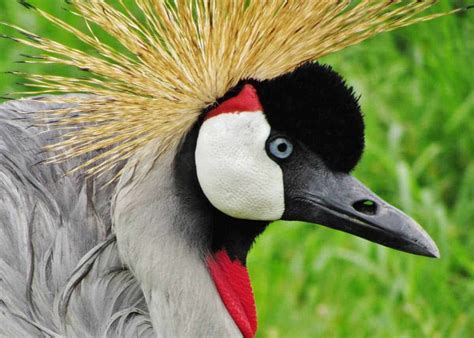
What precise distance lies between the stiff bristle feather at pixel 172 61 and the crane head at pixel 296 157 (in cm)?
4

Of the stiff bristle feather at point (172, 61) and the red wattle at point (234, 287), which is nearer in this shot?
the stiff bristle feather at point (172, 61)

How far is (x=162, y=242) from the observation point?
1784 millimetres

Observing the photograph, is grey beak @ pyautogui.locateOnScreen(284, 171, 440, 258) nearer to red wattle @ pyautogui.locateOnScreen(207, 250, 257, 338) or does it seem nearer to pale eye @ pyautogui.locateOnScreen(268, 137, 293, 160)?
pale eye @ pyautogui.locateOnScreen(268, 137, 293, 160)

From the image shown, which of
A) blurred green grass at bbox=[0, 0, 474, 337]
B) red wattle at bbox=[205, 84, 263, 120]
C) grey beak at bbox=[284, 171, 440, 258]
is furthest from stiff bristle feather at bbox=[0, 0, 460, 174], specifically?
blurred green grass at bbox=[0, 0, 474, 337]

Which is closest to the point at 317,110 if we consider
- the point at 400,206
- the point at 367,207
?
the point at 367,207

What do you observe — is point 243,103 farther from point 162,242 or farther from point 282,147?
point 162,242

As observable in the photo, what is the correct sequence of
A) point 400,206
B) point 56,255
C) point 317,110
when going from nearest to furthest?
point 317,110
point 56,255
point 400,206

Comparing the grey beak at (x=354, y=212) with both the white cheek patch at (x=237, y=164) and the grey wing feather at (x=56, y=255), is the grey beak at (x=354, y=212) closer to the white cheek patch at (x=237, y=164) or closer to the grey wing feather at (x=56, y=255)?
the white cheek patch at (x=237, y=164)

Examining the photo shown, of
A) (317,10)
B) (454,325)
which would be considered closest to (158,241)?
(317,10)

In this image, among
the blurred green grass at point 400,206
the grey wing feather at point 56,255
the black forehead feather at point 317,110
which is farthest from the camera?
the blurred green grass at point 400,206

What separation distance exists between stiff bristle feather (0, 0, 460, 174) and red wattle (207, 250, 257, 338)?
0.23 metres

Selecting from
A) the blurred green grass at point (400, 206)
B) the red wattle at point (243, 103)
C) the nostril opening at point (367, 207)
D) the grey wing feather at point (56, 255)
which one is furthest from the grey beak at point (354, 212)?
the blurred green grass at point (400, 206)

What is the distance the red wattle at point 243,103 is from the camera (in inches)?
68.2

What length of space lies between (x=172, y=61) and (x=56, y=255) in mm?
391
